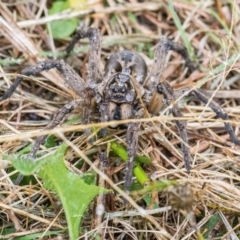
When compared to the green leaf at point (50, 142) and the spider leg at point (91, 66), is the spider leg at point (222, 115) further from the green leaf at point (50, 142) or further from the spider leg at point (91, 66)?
the green leaf at point (50, 142)

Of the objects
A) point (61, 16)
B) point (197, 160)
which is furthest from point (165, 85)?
point (61, 16)

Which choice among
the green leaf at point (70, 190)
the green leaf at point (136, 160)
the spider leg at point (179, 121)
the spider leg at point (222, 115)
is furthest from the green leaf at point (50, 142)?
the spider leg at point (222, 115)

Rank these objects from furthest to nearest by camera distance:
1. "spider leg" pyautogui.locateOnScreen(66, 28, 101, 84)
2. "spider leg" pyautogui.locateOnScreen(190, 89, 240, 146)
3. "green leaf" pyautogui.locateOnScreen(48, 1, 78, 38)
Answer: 1. "green leaf" pyautogui.locateOnScreen(48, 1, 78, 38)
2. "spider leg" pyautogui.locateOnScreen(66, 28, 101, 84)
3. "spider leg" pyautogui.locateOnScreen(190, 89, 240, 146)

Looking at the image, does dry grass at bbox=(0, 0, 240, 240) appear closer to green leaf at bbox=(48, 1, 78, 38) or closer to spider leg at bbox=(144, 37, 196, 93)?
green leaf at bbox=(48, 1, 78, 38)

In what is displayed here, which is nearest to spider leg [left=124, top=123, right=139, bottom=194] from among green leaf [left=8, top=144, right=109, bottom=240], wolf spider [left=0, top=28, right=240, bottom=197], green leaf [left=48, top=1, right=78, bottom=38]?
wolf spider [left=0, top=28, right=240, bottom=197]

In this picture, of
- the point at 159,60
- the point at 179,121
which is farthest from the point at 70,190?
the point at 159,60

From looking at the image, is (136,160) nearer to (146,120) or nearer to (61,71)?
(146,120)
